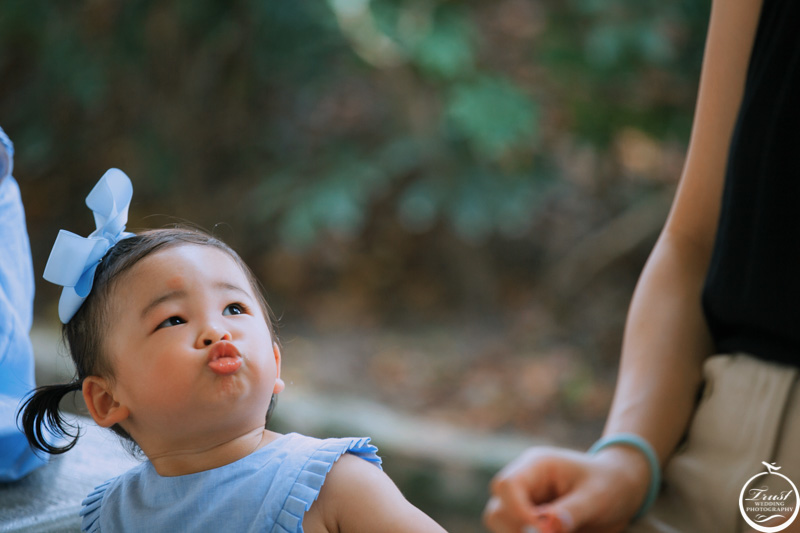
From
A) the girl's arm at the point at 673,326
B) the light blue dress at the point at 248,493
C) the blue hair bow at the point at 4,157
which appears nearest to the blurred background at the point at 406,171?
the girl's arm at the point at 673,326

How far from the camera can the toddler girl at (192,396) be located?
75cm

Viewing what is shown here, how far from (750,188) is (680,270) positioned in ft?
0.44

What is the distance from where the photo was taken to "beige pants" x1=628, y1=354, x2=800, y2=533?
0.81 metres

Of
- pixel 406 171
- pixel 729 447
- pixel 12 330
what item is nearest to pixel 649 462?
pixel 729 447

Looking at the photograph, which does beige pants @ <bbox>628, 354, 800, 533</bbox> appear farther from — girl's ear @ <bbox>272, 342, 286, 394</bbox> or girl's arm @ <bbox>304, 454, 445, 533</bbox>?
girl's ear @ <bbox>272, 342, 286, 394</bbox>

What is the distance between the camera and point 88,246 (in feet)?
2.69

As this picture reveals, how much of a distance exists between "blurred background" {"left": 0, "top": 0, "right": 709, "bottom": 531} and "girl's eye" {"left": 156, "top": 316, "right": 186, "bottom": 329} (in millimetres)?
1780

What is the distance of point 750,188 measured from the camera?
89 cm

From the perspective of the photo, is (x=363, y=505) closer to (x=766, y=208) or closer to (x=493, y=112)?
(x=766, y=208)

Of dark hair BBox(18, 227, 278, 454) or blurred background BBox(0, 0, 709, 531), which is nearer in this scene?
dark hair BBox(18, 227, 278, 454)

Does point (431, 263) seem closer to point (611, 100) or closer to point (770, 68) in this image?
point (611, 100)

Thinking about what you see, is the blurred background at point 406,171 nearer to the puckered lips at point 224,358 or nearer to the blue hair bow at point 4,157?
the blue hair bow at point 4,157

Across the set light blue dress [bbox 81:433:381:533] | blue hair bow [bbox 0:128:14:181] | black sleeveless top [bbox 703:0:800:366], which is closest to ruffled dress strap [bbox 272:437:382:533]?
light blue dress [bbox 81:433:381:533]

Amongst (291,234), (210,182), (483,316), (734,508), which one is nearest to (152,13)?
(210,182)
